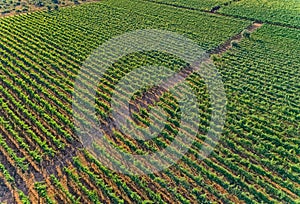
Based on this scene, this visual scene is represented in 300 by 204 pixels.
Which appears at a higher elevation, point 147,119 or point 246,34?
point 246,34

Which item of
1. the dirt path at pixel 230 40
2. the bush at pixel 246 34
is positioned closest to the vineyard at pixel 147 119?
the dirt path at pixel 230 40

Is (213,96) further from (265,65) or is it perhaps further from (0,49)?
(0,49)

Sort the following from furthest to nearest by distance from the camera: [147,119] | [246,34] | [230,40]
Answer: [246,34], [230,40], [147,119]

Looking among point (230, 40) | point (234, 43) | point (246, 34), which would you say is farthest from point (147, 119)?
point (246, 34)

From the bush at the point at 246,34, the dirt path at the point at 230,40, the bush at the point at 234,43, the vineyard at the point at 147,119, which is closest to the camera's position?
the vineyard at the point at 147,119

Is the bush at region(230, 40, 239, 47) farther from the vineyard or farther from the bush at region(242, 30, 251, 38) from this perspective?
the bush at region(242, 30, 251, 38)

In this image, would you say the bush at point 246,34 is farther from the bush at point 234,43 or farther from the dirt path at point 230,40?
the bush at point 234,43

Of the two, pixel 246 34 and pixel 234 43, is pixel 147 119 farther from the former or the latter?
pixel 246 34

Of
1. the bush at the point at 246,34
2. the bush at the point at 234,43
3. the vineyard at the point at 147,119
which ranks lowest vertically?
the vineyard at the point at 147,119

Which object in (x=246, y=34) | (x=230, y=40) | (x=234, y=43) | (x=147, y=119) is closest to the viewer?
(x=147, y=119)
